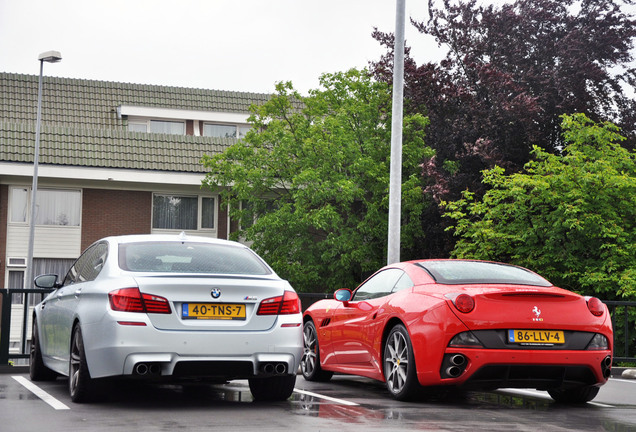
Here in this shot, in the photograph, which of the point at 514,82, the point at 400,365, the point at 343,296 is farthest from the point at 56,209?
the point at 400,365

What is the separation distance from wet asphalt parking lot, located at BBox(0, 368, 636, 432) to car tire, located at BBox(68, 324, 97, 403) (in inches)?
5.4

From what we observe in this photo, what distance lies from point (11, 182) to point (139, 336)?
26802mm

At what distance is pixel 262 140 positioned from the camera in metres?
32.8

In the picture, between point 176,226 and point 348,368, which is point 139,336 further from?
point 176,226

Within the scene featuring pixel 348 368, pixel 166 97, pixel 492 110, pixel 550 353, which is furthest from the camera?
pixel 166 97

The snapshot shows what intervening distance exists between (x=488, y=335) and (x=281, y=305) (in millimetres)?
1829

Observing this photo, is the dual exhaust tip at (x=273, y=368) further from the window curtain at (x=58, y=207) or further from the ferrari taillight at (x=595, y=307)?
the window curtain at (x=58, y=207)

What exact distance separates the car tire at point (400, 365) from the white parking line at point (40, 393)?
3028mm

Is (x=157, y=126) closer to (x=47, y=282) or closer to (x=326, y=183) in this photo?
(x=326, y=183)

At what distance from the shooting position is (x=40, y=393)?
9219mm

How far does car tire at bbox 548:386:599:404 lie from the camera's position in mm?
9031

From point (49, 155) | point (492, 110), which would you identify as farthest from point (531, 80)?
point (49, 155)

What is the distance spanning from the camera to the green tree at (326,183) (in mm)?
30688

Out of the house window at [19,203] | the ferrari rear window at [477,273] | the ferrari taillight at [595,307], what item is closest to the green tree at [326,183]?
the house window at [19,203]
